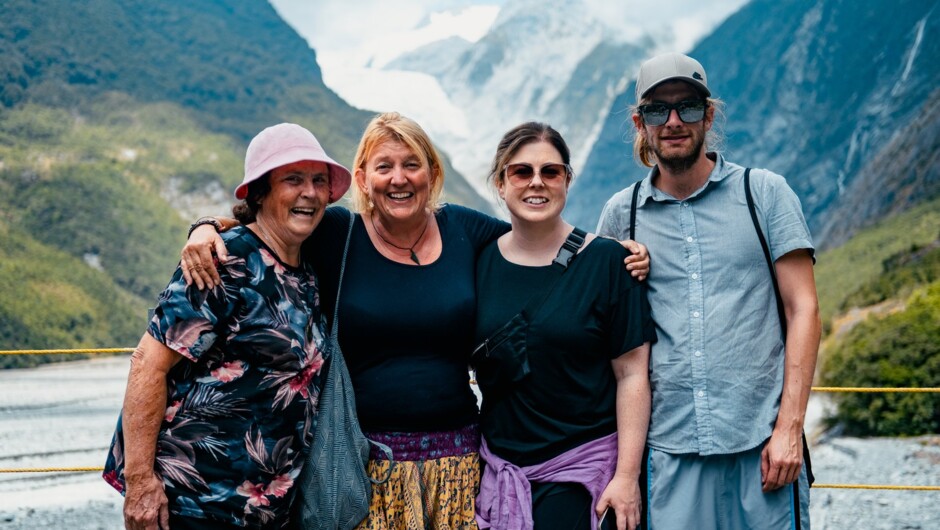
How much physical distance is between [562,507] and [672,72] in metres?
1.71

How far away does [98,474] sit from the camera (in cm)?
2917

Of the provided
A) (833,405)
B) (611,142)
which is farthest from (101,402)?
(611,142)

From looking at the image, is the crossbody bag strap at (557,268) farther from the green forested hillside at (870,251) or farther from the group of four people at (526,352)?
the green forested hillside at (870,251)

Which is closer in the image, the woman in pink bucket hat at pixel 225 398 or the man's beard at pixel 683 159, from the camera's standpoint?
the woman in pink bucket hat at pixel 225 398

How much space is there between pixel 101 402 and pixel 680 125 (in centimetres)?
5663

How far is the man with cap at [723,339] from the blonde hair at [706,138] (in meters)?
0.10

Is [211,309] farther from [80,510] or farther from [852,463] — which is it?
[80,510]

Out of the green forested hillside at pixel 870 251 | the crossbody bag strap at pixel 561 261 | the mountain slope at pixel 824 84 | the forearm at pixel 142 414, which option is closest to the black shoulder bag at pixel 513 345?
the crossbody bag strap at pixel 561 261

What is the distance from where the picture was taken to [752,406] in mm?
2938

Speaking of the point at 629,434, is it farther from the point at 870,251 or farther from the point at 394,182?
the point at 870,251

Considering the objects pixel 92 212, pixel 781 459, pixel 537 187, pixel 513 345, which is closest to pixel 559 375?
pixel 513 345

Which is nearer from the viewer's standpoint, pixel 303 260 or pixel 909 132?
pixel 303 260

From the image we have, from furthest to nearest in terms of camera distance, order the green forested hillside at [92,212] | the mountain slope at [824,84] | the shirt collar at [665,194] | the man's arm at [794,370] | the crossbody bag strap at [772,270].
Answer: the mountain slope at [824,84], the green forested hillside at [92,212], the shirt collar at [665,194], the crossbody bag strap at [772,270], the man's arm at [794,370]

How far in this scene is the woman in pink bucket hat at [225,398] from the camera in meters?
2.66
